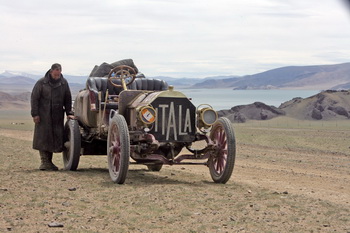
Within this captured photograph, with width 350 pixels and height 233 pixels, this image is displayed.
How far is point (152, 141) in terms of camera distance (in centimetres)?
1091

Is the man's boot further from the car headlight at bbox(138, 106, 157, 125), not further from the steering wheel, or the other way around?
the car headlight at bbox(138, 106, 157, 125)

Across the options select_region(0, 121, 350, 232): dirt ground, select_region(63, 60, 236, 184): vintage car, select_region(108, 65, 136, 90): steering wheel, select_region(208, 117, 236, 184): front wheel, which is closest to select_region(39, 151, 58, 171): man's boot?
select_region(0, 121, 350, 232): dirt ground

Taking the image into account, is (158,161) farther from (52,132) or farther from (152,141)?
(52,132)

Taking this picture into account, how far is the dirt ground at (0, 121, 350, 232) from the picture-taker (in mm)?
7789

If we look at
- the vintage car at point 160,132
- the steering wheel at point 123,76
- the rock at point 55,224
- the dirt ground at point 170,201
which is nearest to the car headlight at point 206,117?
the vintage car at point 160,132

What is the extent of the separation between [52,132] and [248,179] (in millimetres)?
3970

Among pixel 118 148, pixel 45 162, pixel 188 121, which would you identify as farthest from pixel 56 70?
pixel 188 121

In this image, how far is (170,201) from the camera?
9.29 meters

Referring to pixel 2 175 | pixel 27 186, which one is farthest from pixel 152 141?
pixel 2 175

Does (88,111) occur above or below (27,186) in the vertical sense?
above

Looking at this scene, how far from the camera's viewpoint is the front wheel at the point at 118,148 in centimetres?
1053

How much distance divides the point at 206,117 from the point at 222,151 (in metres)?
0.65

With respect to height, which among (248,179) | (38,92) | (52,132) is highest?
(38,92)

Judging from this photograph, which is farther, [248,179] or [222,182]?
[248,179]
